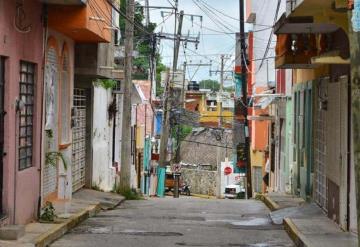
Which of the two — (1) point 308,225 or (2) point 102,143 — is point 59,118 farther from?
(2) point 102,143

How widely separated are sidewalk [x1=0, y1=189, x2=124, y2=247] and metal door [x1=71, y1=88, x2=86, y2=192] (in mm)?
393

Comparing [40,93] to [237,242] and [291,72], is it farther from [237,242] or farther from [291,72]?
[291,72]

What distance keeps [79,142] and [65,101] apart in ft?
11.3

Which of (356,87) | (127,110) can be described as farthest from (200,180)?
(356,87)

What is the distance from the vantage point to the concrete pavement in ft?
41.1

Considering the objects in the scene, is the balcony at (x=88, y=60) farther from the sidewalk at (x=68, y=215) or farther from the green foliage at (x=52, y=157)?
the green foliage at (x=52, y=157)

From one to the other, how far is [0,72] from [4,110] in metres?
0.58

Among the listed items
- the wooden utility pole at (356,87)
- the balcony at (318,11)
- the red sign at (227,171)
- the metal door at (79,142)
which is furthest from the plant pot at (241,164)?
the wooden utility pole at (356,87)

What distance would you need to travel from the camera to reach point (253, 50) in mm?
40250

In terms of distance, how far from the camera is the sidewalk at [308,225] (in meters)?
11.9

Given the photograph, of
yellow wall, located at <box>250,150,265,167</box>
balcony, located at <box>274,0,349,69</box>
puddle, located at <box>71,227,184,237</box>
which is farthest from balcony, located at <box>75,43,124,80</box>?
yellow wall, located at <box>250,150,265,167</box>

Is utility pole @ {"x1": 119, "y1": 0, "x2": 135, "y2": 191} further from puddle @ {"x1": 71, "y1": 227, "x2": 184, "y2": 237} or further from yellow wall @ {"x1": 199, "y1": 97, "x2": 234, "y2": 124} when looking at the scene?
yellow wall @ {"x1": 199, "y1": 97, "x2": 234, "y2": 124}

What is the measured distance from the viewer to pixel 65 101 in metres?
17.4

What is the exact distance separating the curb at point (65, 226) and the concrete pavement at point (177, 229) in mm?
103
